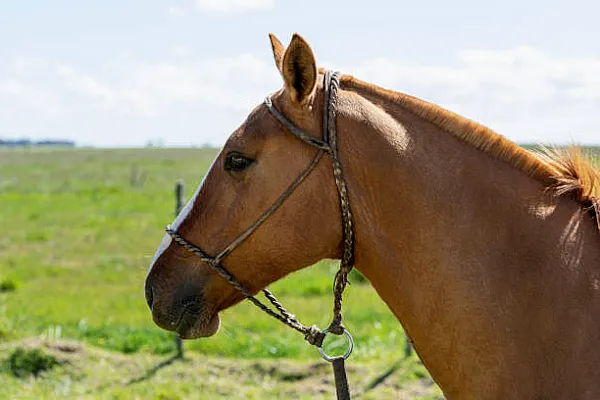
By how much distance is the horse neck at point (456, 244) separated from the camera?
8.00ft

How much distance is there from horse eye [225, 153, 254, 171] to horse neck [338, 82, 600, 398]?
0.36 m

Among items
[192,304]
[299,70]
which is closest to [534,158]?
[299,70]

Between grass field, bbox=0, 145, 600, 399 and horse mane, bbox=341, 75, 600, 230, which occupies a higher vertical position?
horse mane, bbox=341, 75, 600, 230

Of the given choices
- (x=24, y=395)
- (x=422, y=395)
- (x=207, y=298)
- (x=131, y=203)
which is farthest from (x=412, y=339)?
(x=131, y=203)

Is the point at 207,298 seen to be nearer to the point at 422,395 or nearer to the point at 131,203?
the point at 422,395

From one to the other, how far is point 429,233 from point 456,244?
3.9 inches

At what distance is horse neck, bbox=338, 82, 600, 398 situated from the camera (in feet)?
8.00

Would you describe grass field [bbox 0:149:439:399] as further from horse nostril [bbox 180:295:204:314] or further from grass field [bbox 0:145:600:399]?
horse nostril [bbox 180:295:204:314]

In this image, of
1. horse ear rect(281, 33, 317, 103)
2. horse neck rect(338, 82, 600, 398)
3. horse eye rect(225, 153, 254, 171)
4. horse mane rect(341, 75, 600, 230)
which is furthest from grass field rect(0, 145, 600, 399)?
horse ear rect(281, 33, 317, 103)

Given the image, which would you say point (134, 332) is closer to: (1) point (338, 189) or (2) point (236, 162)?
(2) point (236, 162)

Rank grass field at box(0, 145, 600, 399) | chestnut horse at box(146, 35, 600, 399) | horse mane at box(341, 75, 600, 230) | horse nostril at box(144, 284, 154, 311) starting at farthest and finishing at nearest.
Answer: grass field at box(0, 145, 600, 399) → horse nostril at box(144, 284, 154, 311) → horse mane at box(341, 75, 600, 230) → chestnut horse at box(146, 35, 600, 399)

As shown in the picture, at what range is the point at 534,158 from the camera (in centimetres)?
261

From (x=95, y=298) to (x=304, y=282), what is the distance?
348 centimetres

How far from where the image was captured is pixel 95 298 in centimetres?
1173
